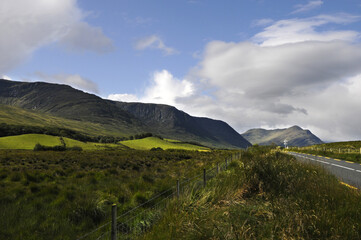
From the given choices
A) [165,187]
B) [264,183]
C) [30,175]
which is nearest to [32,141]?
[30,175]

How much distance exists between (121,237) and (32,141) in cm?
8716

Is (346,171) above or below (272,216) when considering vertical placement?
above

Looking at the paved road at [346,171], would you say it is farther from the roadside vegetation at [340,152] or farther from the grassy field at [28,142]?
the grassy field at [28,142]

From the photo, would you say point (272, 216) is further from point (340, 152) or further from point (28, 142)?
point (28, 142)

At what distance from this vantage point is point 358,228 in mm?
4805

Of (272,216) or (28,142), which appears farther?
(28,142)

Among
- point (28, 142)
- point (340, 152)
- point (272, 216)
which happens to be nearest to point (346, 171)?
point (272, 216)

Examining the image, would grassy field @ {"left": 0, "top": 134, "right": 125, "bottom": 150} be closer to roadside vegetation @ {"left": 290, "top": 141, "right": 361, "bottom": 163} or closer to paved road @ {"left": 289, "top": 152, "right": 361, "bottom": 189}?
roadside vegetation @ {"left": 290, "top": 141, "right": 361, "bottom": 163}

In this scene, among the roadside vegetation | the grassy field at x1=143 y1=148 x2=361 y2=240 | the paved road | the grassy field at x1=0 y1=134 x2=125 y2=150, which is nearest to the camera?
the grassy field at x1=143 y1=148 x2=361 y2=240

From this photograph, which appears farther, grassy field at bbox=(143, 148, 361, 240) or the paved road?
the paved road

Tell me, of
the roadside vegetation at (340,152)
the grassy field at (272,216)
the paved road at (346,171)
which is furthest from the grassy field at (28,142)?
the grassy field at (272,216)

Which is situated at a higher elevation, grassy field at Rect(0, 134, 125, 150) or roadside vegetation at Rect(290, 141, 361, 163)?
roadside vegetation at Rect(290, 141, 361, 163)

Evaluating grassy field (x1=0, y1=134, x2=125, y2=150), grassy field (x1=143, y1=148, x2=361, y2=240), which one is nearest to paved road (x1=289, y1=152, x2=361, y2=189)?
grassy field (x1=143, y1=148, x2=361, y2=240)

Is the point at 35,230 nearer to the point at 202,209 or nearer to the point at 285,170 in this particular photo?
the point at 202,209
